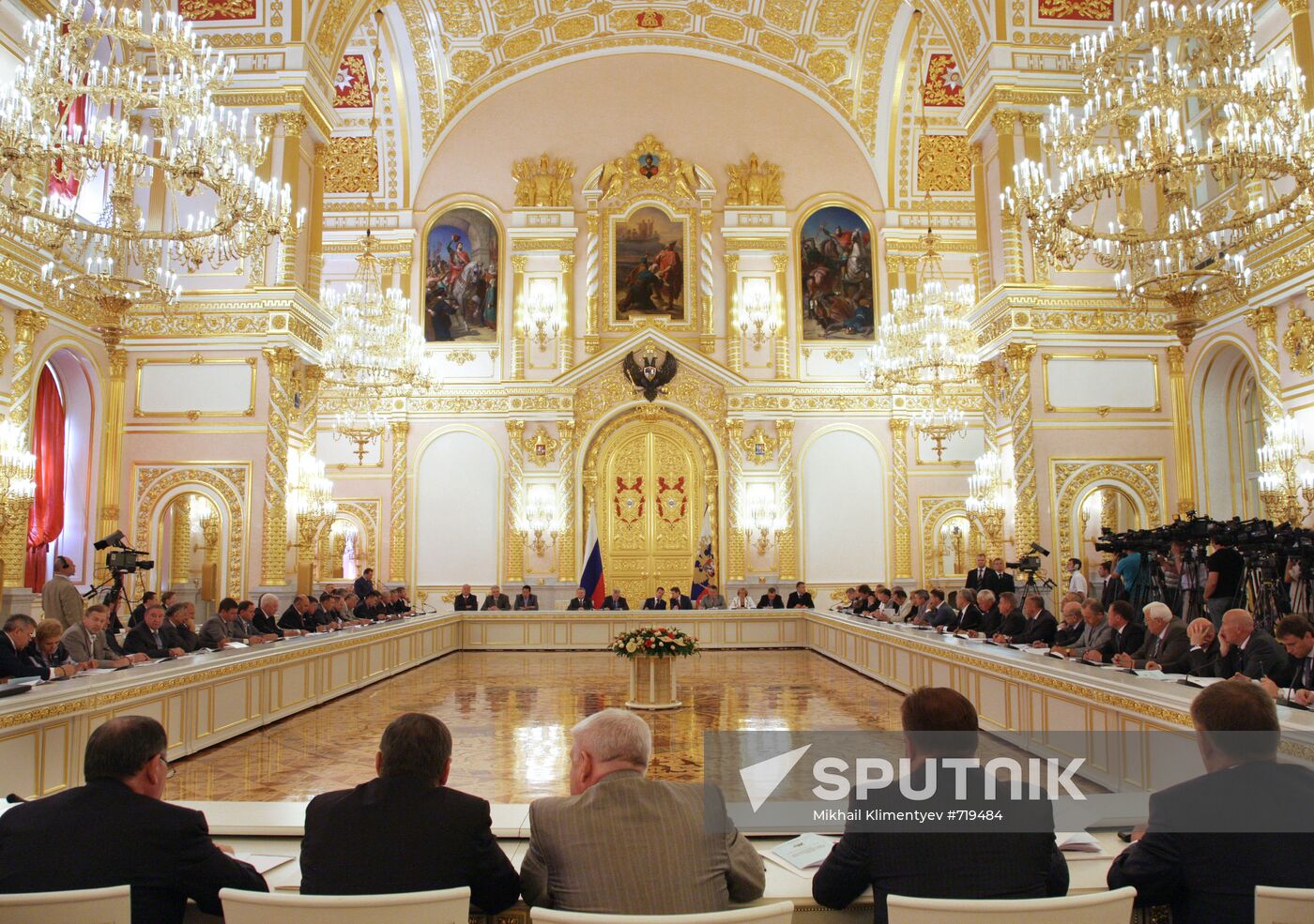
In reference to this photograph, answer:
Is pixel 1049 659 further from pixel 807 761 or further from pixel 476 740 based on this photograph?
pixel 476 740

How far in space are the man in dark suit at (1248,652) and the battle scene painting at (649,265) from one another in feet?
55.8

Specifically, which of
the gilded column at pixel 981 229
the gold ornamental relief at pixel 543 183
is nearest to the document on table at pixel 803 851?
the gilded column at pixel 981 229

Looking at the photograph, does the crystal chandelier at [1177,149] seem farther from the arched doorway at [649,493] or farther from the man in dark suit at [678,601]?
the arched doorway at [649,493]

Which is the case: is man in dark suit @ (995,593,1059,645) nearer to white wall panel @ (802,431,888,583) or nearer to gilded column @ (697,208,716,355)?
white wall panel @ (802,431,888,583)

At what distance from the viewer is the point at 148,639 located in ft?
29.5

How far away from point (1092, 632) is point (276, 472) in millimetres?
10976

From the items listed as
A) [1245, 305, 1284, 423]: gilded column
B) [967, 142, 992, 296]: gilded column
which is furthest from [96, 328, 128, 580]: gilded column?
[1245, 305, 1284, 423]: gilded column

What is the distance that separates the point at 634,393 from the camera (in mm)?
21969

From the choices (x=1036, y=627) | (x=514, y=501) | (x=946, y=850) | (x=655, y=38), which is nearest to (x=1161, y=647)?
(x=1036, y=627)

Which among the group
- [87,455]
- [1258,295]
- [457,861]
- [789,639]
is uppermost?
[1258,295]

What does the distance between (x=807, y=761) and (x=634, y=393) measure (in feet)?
48.3

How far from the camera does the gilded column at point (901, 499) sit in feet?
71.1

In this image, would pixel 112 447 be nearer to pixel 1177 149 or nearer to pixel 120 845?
pixel 120 845

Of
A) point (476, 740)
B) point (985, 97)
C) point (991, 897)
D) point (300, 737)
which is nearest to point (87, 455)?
point (300, 737)
